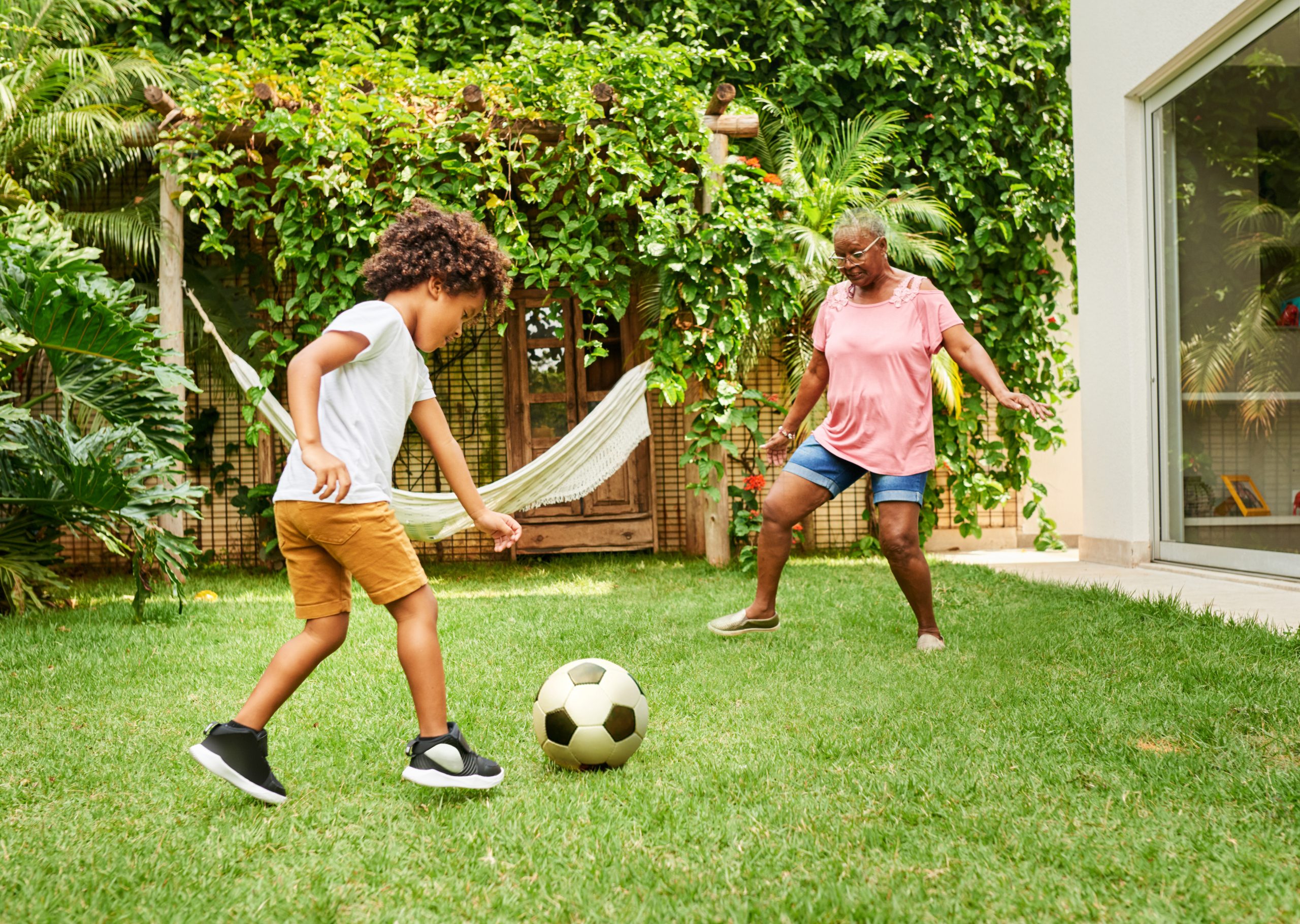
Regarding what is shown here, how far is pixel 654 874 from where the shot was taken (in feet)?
5.65

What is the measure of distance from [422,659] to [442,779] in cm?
25

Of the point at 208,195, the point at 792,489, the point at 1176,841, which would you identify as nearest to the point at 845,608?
the point at 792,489

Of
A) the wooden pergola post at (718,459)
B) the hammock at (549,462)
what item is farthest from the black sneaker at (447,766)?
the wooden pergola post at (718,459)

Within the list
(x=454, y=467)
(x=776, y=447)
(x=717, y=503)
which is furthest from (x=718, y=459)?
(x=454, y=467)

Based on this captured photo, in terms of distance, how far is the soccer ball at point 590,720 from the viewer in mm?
2307

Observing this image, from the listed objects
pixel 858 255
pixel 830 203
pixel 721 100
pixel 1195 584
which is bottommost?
pixel 1195 584

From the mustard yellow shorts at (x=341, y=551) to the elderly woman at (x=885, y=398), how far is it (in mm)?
1860

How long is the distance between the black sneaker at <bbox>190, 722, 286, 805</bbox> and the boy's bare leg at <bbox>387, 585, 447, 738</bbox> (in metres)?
0.32

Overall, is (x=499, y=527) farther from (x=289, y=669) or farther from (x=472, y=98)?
(x=472, y=98)

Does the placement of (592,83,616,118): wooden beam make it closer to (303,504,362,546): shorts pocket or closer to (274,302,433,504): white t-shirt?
(274,302,433,504): white t-shirt

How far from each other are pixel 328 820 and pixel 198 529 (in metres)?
5.64

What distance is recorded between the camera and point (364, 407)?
2.15 metres

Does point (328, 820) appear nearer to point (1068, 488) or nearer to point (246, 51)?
point (246, 51)

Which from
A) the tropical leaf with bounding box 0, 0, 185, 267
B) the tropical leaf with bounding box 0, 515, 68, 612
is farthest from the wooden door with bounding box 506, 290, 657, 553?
the tropical leaf with bounding box 0, 515, 68, 612
